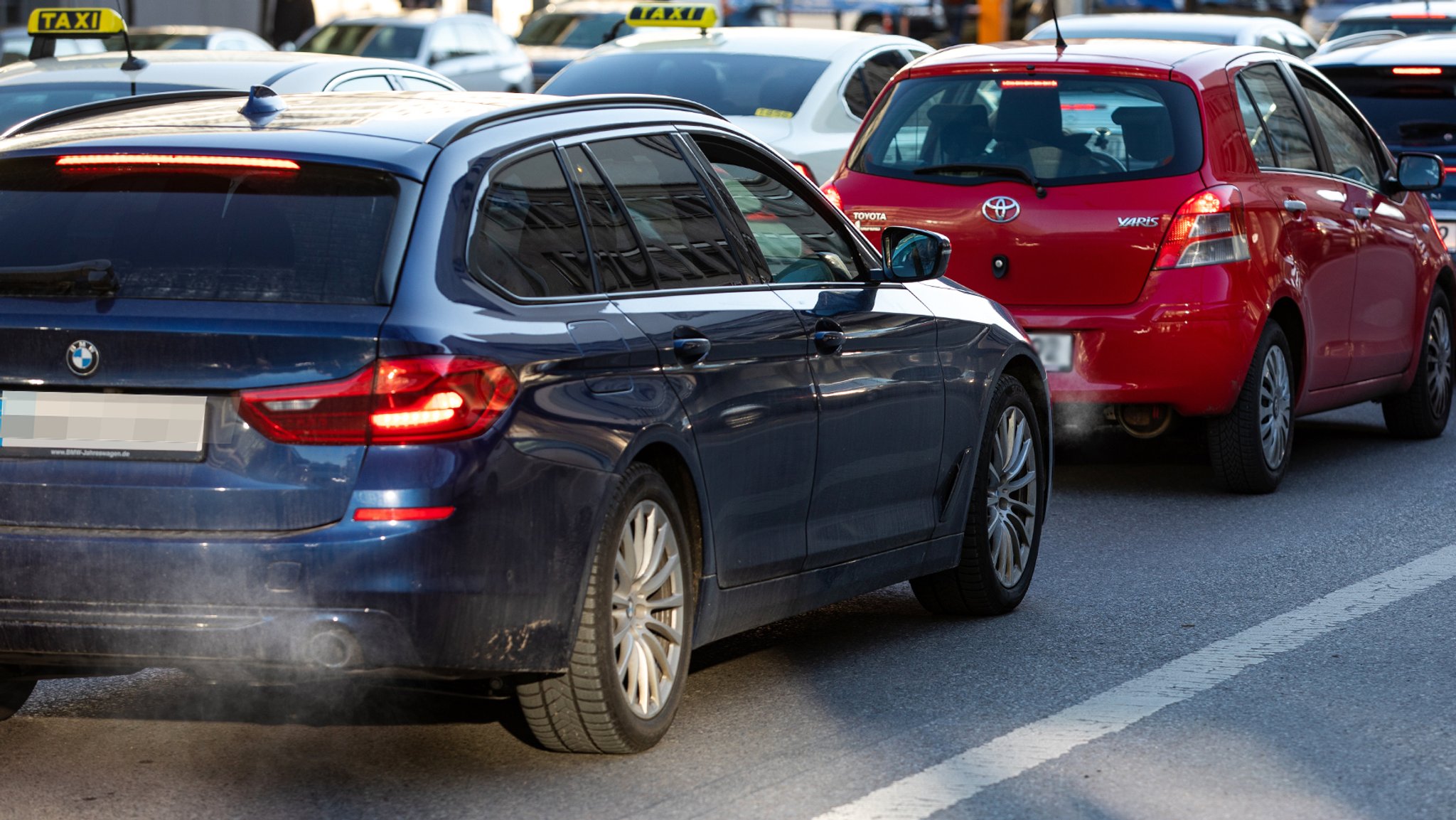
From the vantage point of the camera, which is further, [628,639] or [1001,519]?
[1001,519]

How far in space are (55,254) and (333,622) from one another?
1.04 m

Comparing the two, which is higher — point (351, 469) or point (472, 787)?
point (351, 469)

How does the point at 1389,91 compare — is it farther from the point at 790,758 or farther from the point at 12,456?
the point at 12,456

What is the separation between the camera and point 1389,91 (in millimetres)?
13945

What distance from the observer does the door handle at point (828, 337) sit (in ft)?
20.2

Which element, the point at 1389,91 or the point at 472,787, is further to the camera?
the point at 1389,91

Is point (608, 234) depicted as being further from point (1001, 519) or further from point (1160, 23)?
point (1160, 23)

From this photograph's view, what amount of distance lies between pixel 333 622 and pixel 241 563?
21cm

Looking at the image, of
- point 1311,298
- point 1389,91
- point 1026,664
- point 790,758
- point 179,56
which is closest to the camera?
point 790,758

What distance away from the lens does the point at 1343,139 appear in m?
11.0

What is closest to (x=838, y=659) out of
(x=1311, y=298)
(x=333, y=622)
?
(x=333, y=622)

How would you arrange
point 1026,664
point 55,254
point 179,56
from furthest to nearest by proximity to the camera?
1. point 179,56
2. point 1026,664
3. point 55,254

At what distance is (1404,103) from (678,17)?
4766 millimetres

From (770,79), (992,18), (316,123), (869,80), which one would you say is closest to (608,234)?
(316,123)
